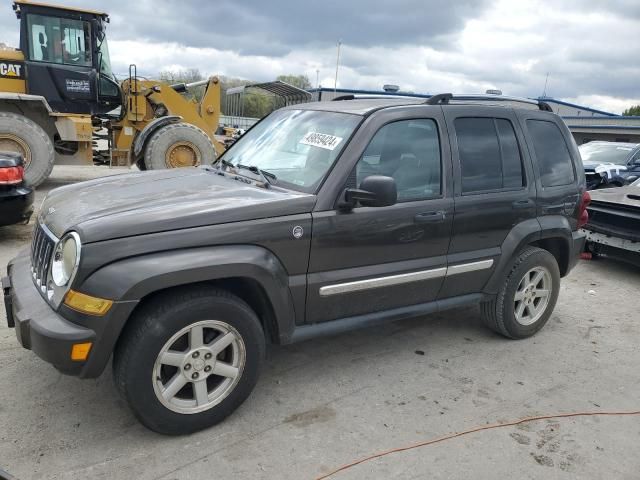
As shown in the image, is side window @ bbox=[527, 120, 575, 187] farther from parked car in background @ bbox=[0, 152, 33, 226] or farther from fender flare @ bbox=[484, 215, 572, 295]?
parked car in background @ bbox=[0, 152, 33, 226]

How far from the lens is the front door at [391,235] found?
125 inches

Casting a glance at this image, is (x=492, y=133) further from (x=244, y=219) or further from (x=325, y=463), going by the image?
(x=325, y=463)

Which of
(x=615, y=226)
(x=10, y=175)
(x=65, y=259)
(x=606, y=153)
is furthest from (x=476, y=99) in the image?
→ (x=606, y=153)

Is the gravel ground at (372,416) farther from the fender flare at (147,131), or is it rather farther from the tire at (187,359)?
the fender flare at (147,131)

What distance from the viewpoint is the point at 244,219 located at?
285cm

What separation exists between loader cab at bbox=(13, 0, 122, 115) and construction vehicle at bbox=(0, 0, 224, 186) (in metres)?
0.02

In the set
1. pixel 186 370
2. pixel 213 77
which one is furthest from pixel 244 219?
pixel 213 77

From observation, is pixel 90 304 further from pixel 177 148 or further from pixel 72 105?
pixel 72 105

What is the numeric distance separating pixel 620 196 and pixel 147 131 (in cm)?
846

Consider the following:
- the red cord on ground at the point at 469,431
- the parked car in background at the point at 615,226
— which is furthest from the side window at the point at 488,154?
the parked car in background at the point at 615,226

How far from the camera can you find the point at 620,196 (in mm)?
6992

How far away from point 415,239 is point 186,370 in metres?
1.72

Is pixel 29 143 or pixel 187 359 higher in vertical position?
pixel 29 143

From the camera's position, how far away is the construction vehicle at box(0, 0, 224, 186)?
31.1ft
